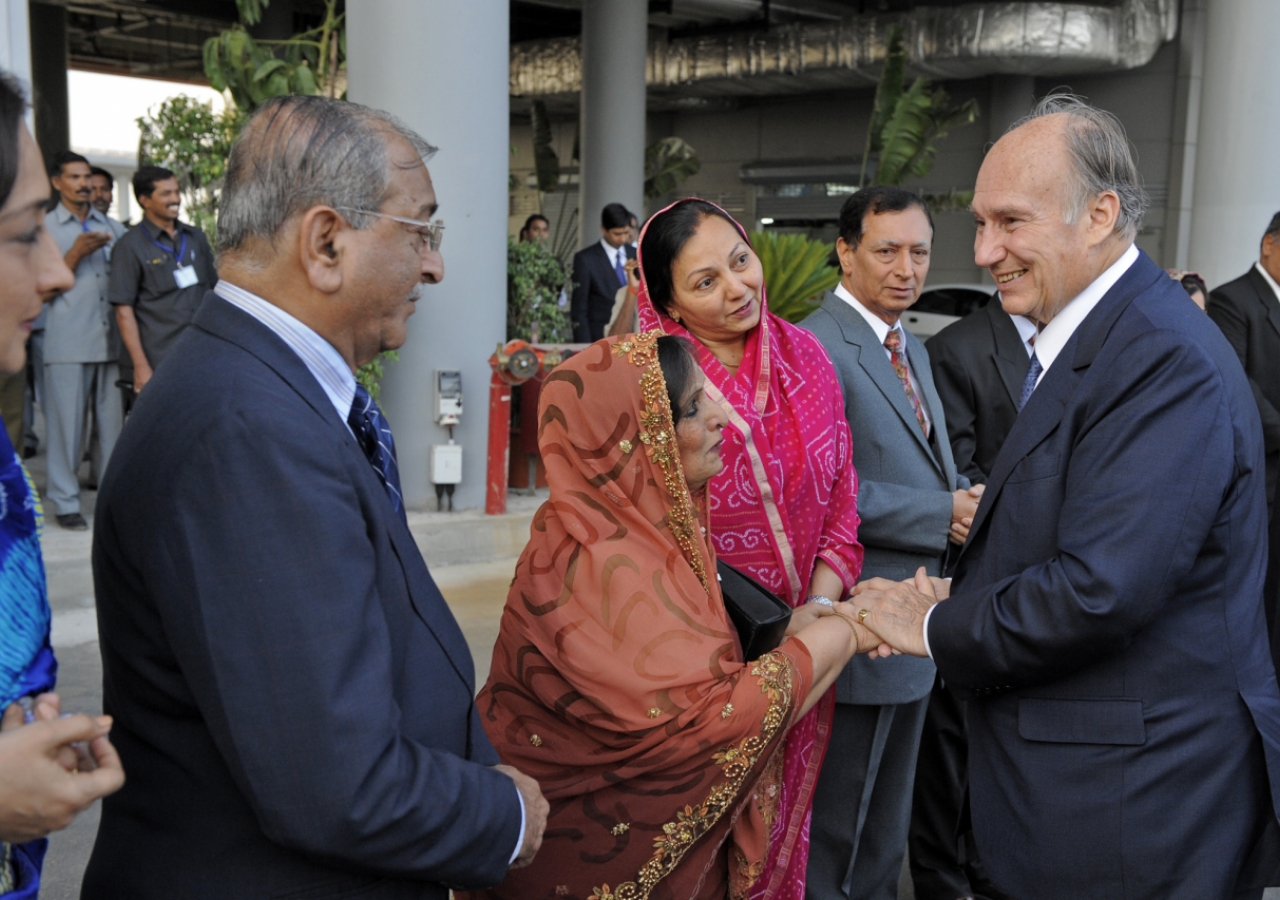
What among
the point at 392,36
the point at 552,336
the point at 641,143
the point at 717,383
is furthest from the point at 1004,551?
the point at 641,143

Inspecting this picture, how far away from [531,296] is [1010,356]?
14.9 ft

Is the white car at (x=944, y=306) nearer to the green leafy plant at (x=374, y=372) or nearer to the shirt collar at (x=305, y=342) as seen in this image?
the green leafy plant at (x=374, y=372)

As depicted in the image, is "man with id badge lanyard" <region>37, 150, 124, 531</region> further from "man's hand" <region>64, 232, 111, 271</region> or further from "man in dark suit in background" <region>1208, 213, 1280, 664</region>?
"man in dark suit in background" <region>1208, 213, 1280, 664</region>

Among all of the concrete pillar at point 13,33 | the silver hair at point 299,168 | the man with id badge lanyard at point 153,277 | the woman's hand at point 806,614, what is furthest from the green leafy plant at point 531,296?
the silver hair at point 299,168

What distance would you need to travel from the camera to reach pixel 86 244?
654cm

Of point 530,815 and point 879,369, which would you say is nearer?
point 530,815

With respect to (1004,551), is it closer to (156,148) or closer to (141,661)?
(141,661)

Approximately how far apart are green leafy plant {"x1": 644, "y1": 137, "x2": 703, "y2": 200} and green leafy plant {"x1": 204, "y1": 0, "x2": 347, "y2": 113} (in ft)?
23.7

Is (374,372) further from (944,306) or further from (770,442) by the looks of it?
(944,306)

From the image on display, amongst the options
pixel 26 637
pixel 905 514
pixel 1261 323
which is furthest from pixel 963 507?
pixel 1261 323

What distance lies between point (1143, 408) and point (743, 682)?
0.84m

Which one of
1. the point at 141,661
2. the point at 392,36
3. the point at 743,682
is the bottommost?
the point at 743,682

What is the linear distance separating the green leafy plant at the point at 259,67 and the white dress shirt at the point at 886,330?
4601 millimetres

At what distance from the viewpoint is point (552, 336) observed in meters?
7.81
